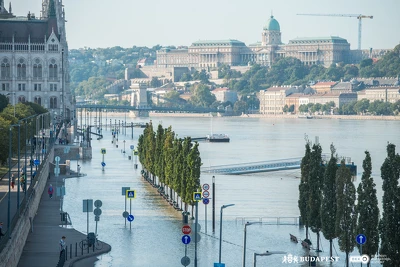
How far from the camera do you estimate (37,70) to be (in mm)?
125688

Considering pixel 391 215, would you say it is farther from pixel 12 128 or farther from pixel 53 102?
pixel 53 102

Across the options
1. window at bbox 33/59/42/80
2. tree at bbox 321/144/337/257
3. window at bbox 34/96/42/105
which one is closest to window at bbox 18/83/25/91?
window at bbox 33/59/42/80

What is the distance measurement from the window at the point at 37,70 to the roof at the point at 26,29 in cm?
202

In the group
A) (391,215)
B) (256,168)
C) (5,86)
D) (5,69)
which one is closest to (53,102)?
(5,86)

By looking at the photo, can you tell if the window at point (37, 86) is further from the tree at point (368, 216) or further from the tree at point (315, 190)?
the tree at point (368, 216)

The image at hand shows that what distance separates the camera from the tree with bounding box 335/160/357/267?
40.5 meters

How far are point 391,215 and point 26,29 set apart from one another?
299ft

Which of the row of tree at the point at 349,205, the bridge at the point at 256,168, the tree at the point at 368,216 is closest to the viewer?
the row of tree at the point at 349,205

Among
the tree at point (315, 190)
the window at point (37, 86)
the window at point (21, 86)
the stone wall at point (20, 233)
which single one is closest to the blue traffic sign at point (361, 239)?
the tree at point (315, 190)

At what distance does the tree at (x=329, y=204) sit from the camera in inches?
1676

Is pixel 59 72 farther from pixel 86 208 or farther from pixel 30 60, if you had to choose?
pixel 86 208

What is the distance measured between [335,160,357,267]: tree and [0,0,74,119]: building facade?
83.8 metres

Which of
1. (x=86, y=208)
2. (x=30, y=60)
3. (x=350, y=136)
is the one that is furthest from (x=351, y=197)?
(x=350, y=136)

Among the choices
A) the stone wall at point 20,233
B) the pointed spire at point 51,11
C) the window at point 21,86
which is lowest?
the stone wall at point 20,233
